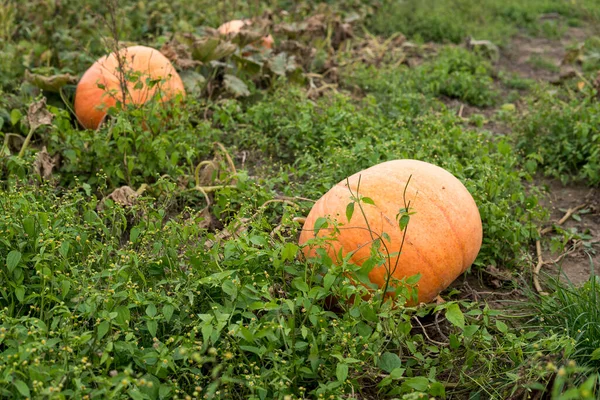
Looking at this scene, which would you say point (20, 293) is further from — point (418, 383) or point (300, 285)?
point (418, 383)

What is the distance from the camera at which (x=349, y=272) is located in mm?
3158

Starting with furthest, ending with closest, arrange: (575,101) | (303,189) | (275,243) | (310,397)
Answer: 1. (575,101)
2. (303,189)
3. (275,243)
4. (310,397)

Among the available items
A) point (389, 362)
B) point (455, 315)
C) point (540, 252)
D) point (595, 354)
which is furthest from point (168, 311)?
point (540, 252)

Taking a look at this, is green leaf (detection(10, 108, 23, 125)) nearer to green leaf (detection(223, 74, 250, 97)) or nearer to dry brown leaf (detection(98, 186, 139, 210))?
dry brown leaf (detection(98, 186, 139, 210))

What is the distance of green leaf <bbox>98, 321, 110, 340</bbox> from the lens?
2.73m

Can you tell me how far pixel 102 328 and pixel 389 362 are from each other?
1.14m

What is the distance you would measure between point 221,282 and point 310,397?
0.59 m

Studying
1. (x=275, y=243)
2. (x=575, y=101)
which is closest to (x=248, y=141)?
(x=275, y=243)

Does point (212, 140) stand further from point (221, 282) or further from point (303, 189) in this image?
point (221, 282)

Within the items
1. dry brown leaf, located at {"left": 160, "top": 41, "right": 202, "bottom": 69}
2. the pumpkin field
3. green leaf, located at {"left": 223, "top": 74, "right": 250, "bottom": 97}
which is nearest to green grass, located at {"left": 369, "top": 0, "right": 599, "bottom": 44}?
→ the pumpkin field

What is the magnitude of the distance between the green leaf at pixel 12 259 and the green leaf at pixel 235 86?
3.02 meters

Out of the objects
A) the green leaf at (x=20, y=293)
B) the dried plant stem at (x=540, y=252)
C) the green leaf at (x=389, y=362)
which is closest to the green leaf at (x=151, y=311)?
the green leaf at (x=20, y=293)

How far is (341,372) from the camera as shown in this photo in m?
2.71

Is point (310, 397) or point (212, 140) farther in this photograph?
point (212, 140)
